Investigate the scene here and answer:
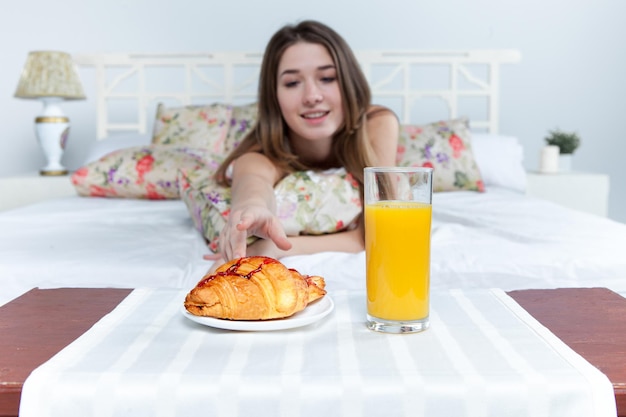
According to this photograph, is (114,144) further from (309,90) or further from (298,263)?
(298,263)

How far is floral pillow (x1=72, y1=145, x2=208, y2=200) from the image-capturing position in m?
2.34

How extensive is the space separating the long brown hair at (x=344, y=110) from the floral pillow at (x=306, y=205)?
85 mm

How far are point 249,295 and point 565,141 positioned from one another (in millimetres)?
2750

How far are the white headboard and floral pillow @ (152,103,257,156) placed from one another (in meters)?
0.36

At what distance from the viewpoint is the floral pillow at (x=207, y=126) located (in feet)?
8.79

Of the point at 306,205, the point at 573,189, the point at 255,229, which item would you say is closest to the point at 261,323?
the point at 255,229

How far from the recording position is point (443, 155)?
2486 mm

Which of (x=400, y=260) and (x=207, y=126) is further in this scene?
(x=207, y=126)

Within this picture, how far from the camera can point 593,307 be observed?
779 mm

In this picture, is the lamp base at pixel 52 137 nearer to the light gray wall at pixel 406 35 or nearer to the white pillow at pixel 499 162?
the light gray wall at pixel 406 35

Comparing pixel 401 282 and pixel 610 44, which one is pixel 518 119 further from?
pixel 401 282

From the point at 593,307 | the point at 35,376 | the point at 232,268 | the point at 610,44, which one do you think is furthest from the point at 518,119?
the point at 35,376

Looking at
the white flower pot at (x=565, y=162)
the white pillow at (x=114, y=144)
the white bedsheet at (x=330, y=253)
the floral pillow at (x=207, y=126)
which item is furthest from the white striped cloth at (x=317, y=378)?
the white flower pot at (x=565, y=162)

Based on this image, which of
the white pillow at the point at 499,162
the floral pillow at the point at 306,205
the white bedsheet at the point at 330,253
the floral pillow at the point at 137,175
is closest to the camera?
the white bedsheet at the point at 330,253
